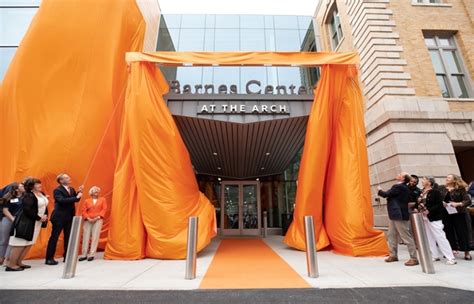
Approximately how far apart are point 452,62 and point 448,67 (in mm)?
458

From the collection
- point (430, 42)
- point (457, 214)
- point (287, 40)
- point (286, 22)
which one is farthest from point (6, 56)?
point (430, 42)

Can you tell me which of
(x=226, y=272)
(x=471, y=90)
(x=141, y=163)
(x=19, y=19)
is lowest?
(x=226, y=272)

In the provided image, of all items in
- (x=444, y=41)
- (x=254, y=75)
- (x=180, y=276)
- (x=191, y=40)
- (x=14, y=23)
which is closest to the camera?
(x=180, y=276)

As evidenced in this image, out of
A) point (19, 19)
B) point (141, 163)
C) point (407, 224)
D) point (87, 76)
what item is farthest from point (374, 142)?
point (19, 19)

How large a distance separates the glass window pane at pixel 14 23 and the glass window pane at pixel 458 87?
57.0 feet

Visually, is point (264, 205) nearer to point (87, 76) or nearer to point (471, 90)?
point (471, 90)

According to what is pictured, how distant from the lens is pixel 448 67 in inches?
376

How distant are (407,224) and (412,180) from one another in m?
1.18

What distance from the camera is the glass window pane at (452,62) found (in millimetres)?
9602

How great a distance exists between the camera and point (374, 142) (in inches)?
361

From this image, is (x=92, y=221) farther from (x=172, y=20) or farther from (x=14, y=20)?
(x=172, y=20)

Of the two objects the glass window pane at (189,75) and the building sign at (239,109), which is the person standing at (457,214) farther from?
the glass window pane at (189,75)

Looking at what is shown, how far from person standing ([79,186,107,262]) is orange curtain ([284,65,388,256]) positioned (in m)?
5.14

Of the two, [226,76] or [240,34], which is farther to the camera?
[240,34]
